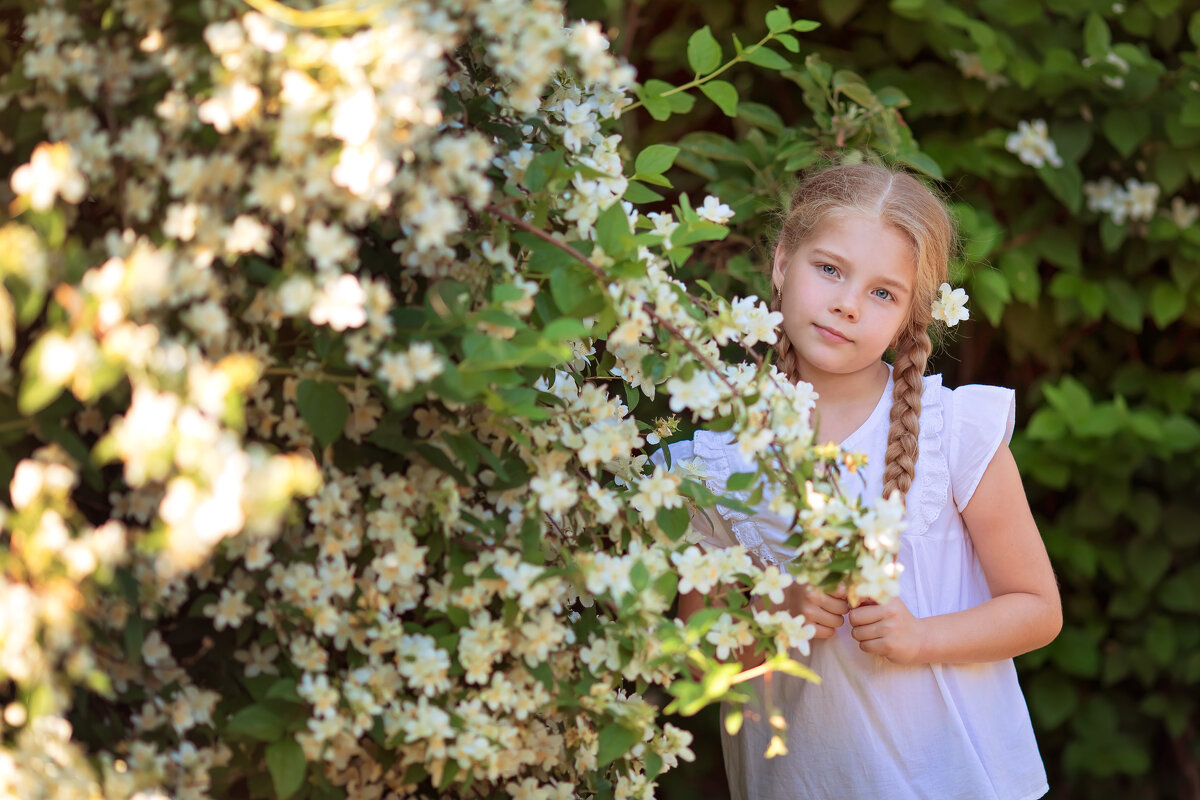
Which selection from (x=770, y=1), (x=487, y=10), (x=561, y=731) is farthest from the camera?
(x=770, y=1)

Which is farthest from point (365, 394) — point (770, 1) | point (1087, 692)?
point (1087, 692)

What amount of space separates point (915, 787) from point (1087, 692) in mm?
1558

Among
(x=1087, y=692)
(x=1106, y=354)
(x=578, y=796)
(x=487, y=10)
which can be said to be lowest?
(x=1087, y=692)

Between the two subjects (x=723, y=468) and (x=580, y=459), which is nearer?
(x=580, y=459)

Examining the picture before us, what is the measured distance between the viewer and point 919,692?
1521 millimetres

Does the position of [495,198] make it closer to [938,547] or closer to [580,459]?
[580,459]

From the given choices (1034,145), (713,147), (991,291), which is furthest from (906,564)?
(1034,145)

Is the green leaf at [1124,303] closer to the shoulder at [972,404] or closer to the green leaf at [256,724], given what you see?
the shoulder at [972,404]

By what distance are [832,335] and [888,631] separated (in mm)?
408

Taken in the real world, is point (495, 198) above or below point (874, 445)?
above

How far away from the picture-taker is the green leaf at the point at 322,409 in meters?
0.92

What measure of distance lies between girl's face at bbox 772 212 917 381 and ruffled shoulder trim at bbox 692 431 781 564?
17 cm

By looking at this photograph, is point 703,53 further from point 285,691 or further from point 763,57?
point 285,691

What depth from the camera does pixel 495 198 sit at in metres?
1.12
